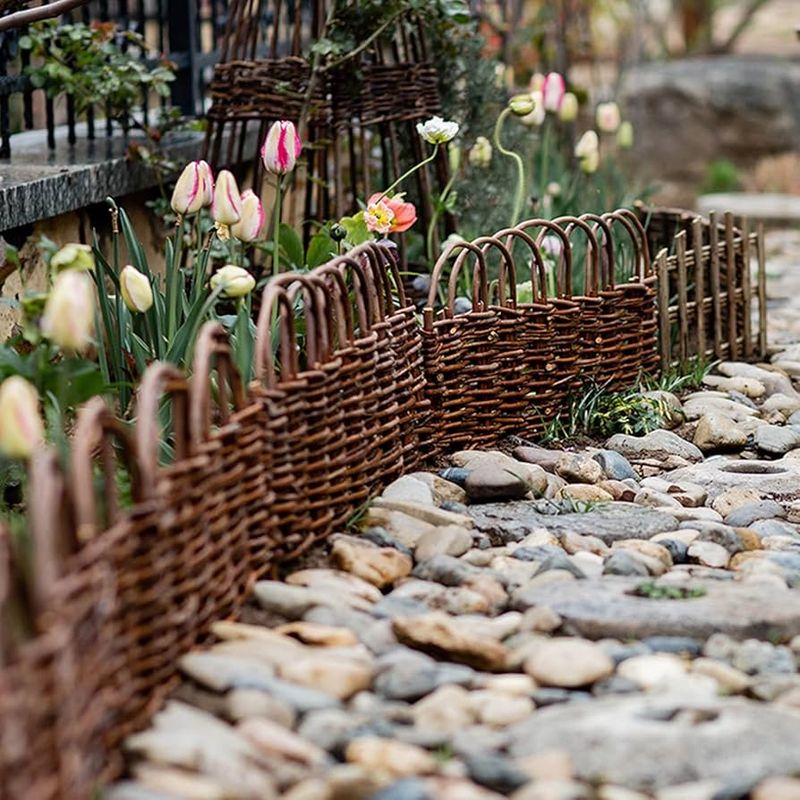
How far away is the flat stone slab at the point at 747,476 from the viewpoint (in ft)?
12.4

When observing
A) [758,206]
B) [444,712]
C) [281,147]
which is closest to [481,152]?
[281,147]

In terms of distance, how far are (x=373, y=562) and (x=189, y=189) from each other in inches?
42.4

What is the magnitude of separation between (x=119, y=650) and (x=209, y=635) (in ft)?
1.24

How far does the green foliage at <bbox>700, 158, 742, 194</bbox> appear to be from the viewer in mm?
10414

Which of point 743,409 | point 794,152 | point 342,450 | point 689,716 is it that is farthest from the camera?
point 794,152

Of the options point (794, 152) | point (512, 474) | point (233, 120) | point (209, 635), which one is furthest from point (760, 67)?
point (209, 635)

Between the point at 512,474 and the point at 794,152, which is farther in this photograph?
the point at 794,152

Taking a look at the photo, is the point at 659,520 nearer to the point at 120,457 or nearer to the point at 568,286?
the point at 568,286

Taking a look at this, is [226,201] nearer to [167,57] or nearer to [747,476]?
[747,476]

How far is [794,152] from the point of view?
10961mm

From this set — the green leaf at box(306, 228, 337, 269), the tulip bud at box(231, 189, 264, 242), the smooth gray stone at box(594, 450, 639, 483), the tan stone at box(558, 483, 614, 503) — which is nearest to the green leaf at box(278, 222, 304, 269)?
the green leaf at box(306, 228, 337, 269)

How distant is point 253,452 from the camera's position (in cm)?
277

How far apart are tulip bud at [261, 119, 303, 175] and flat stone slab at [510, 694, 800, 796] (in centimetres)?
184

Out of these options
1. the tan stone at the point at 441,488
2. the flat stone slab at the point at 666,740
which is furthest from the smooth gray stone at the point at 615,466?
the flat stone slab at the point at 666,740
